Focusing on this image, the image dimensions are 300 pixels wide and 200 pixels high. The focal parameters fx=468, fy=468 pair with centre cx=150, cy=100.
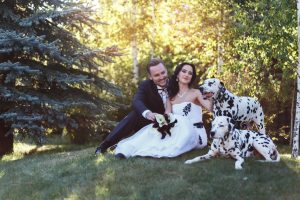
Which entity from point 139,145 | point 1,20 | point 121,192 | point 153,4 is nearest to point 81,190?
point 121,192

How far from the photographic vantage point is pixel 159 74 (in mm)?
8461

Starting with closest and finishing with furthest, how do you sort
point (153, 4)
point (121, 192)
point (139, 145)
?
point (121, 192) → point (139, 145) → point (153, 4)

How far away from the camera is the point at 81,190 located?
23.4 feet

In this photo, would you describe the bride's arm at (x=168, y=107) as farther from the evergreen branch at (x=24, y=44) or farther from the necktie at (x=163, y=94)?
the evergreen branch at (x=24, y=44)

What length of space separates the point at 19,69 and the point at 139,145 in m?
4.85

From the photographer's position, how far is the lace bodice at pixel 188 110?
8.33 m

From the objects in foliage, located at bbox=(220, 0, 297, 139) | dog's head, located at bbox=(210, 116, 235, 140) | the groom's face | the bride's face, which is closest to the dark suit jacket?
the groom's face

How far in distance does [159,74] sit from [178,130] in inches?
44.8

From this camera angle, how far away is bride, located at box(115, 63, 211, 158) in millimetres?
7969

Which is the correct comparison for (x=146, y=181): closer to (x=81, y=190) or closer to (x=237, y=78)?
(x=81, y=190)

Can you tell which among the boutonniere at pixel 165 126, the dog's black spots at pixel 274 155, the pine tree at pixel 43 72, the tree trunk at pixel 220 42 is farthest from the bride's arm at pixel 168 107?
the tree trunk at pixel 220 42

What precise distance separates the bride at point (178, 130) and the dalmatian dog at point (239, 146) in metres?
0.56

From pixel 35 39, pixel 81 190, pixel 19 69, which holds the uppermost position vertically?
pixel 35 39

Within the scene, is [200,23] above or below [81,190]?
above
